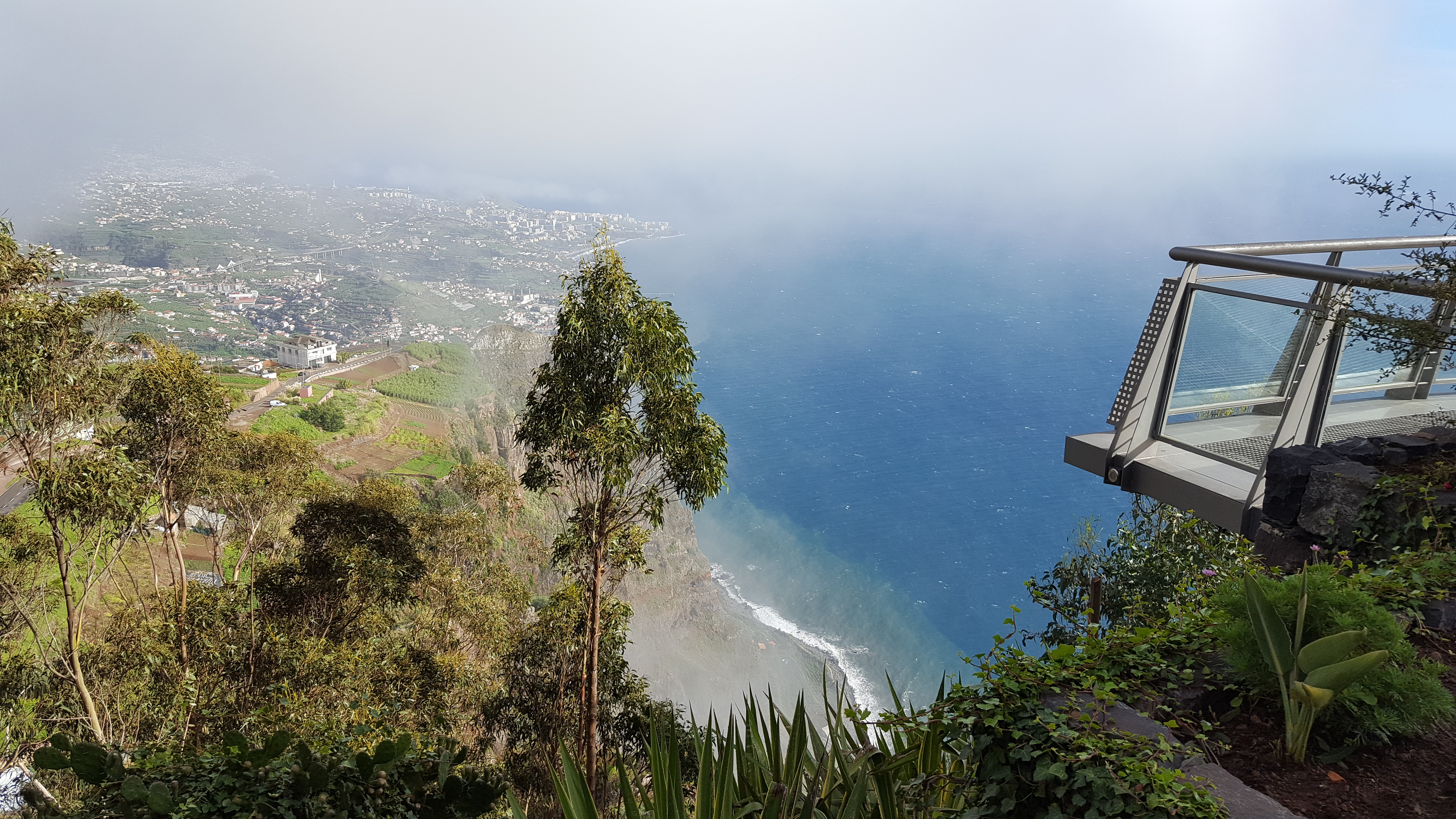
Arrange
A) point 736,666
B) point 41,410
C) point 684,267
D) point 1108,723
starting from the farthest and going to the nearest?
1. point 684,267
2. point 736,666
3. point 41,410
4. point 1108,723

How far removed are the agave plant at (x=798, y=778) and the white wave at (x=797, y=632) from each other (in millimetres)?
25686

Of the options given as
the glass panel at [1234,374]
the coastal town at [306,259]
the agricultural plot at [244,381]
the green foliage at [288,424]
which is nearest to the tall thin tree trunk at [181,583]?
the glass panel at [1234,374]

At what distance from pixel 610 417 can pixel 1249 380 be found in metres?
3.35

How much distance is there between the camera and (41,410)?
5359 mm

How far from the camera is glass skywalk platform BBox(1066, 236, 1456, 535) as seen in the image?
3.26 meters

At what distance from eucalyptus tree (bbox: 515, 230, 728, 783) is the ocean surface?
12.2m

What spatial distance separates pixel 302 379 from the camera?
2309 centimetres

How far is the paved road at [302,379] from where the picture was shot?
18.7m

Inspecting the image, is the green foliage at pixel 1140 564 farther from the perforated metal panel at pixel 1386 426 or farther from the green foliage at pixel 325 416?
the green foliage at pixel 325 416

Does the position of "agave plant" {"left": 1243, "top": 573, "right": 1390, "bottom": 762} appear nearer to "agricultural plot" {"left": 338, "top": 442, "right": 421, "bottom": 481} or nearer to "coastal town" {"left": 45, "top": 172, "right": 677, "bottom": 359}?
"coastal town" {"left": 45, "top": 172, "right": 677, "bottom": 359}

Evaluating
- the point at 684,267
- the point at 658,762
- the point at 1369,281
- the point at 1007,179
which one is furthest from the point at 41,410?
the point at 1007,179

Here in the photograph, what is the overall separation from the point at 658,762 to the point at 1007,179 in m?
131

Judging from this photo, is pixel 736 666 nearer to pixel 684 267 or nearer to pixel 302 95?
pixel 684 267

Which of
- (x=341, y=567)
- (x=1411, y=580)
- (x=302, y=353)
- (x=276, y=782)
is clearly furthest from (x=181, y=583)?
(x=302, y=353)
